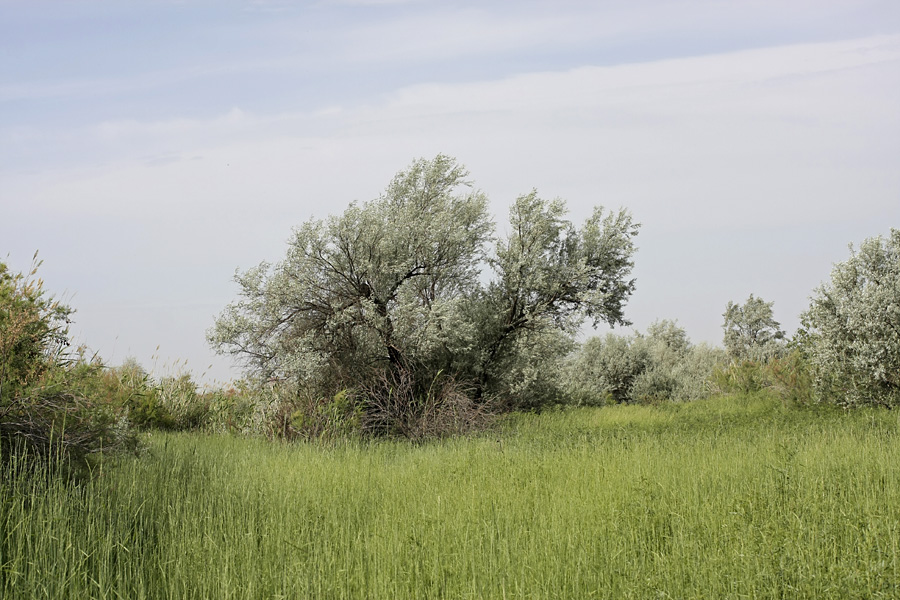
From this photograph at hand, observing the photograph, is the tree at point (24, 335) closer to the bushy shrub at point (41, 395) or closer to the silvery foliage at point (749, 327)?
the bushy shrub at point (41, 395)

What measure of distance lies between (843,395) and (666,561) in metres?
12.1

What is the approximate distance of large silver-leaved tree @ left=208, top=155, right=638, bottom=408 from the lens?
562 inches

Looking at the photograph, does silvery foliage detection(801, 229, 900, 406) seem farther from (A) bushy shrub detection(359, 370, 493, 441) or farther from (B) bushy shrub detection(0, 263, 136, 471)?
(B) bushy shrub detection(0, 263, 136, 471)

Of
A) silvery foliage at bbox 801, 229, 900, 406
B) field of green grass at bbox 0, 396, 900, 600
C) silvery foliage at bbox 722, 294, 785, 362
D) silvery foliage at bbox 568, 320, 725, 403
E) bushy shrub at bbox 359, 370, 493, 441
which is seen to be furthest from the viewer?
silvery foliage at bbox 722, 294, 785, 362

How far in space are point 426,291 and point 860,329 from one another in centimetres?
885

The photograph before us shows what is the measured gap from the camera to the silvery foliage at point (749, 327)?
35.3 m

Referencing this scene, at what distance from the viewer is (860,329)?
49.2 feet

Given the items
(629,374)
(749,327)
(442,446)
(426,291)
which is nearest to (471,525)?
(442,446)

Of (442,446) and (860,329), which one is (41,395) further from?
(860,329)

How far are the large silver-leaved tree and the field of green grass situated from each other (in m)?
3.82

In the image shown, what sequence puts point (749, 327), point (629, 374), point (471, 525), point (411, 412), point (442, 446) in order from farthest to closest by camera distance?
point (749, 327), point (629, 374), point (411, 412), point (442, 446), point (471, 525)

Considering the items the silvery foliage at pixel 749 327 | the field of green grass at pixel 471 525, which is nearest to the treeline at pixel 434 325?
the field of green grass at pixel 471 525

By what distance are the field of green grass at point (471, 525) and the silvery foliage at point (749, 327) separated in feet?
85.3

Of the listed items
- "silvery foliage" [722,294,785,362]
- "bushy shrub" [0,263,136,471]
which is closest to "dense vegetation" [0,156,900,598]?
"bushy shrub" [0,263,136,471]
